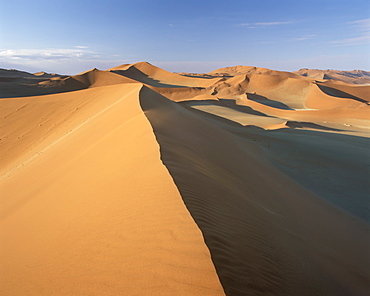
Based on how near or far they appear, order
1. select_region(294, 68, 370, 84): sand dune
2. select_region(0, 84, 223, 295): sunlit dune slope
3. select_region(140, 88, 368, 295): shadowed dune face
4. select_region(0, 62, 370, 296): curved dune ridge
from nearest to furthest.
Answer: select_region(0, 84, 223, 295): sunlit dune slope
select_region(0, 62, 370, 296): curved dune ridge
select_region(140, 88, 368, 295): shadowed dune face
select_region(294, 68, 370, 84): sand dune

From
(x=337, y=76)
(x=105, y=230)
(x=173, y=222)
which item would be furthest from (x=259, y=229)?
(x=337, y=76)

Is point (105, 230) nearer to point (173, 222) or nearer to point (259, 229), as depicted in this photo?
point (173, 222)

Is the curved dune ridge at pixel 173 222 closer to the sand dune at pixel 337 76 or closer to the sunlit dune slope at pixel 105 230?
the sunlit dune slope at pixel 105 230

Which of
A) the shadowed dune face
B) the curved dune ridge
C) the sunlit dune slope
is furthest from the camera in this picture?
the shadowed dune face

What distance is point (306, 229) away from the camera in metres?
5.00

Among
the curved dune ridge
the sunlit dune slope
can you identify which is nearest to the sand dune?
the curved dune ridge

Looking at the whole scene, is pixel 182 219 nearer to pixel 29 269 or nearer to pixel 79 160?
pixel 29 269

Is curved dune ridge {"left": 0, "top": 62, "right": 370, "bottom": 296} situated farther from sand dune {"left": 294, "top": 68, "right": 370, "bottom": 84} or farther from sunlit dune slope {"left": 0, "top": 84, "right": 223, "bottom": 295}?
sand dune {"left": 294, "top": 68, "right": 370, "bottom": 84}

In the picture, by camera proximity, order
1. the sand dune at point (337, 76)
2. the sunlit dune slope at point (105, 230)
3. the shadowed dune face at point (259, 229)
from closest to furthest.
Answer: the sunlit dune slope at point (105, 230) < the shadowed dune face at point (259, 229) < the sand dune at point (337, 76)

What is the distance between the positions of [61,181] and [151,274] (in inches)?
152

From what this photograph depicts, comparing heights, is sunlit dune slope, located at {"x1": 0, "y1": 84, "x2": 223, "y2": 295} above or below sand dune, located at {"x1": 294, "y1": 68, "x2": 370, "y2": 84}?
below

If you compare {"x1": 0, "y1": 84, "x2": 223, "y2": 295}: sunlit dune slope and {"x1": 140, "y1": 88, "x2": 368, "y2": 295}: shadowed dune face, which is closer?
{"x1": 0, "y1": 84, "x2": 223, "y2": 295}: sunlit dune slope

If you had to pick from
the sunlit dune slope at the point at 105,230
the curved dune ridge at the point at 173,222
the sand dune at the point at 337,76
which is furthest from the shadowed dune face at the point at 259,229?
the sand dune at the point at 337,76

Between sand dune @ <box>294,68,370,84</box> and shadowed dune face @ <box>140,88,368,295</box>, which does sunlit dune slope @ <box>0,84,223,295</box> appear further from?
sand dune @ <box>294,68,370,84</box>
